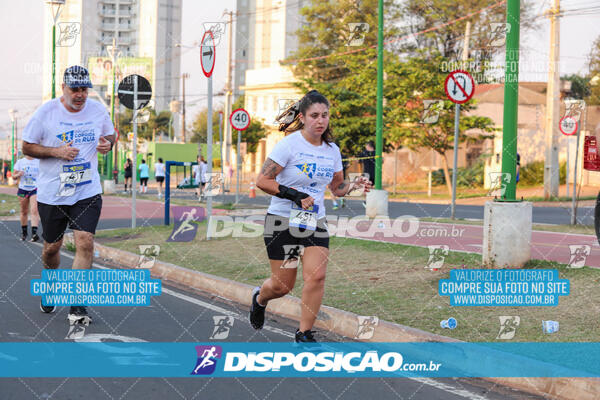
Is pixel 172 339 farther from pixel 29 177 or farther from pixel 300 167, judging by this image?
pixel 29 177

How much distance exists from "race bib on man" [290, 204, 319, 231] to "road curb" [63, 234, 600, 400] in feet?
3.68

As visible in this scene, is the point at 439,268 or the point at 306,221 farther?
the point at 439,268

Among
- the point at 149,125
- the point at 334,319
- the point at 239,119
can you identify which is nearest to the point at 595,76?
the point at 239,119

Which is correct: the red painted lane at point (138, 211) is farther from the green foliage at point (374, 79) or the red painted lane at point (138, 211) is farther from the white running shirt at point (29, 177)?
the green foliage at point (374, 79)

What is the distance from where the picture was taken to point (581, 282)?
24.6 feet

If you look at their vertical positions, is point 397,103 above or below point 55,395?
above

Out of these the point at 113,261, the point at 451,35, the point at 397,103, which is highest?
the point at 451,35

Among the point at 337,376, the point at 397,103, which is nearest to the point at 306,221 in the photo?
the point at 337,376

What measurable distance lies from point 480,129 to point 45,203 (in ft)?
105

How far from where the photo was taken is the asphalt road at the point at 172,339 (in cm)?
461

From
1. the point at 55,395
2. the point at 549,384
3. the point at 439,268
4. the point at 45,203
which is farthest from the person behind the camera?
the point at 439,268

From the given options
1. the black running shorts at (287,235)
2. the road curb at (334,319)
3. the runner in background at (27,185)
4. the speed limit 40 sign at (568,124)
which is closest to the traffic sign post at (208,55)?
the road curb at (334,319)

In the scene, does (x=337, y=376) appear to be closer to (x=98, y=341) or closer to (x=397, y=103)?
(x=98, y=341)

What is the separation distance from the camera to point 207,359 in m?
5.35
